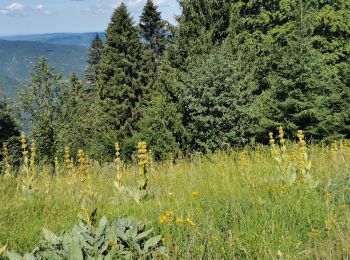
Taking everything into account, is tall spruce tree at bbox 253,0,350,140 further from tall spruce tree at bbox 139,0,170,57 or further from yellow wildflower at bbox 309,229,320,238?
tall spruce tree at bbox 139,0,170,57

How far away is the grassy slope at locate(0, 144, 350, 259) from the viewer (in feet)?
11.1

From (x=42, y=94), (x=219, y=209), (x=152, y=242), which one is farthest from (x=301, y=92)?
(x=42, y=94)

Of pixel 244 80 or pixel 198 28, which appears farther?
pixel 198 28

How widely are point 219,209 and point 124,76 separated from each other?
38.4 metres

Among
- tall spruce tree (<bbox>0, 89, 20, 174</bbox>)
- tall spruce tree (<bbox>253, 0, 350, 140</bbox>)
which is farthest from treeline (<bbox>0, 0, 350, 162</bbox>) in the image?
tall spruce tree (<bbox>0, 89, 20, 174</bbox>)

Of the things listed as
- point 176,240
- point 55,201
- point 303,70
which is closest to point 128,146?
point 303,70

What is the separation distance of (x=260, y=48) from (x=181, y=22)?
21.2 feet

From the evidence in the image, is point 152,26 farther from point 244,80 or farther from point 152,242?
point 152,242

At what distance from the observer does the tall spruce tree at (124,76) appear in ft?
134

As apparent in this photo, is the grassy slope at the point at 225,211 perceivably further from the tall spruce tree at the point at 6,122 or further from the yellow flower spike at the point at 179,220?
the tall spruce tree at the point at 6,122

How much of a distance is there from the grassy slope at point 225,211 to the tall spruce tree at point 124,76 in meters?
34.2

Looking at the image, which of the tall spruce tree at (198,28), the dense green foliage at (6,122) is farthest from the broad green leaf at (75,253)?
the dense green foliage at (6,122)

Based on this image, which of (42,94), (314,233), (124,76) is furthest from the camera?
(42,94)

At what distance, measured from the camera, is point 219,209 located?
14.0 ft
